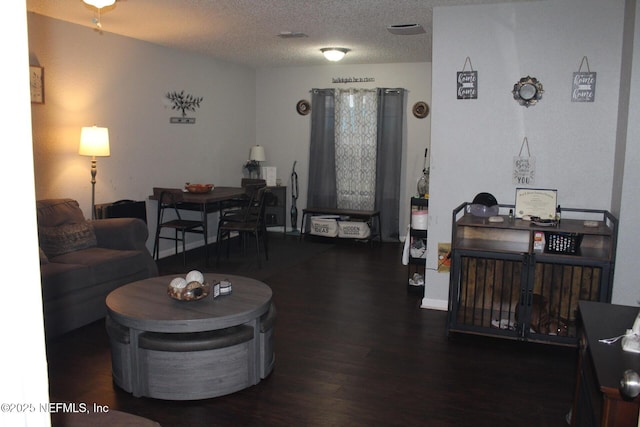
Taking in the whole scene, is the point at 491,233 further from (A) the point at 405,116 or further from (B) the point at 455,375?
(A) the point at 405,116

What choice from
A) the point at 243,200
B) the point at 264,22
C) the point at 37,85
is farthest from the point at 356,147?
the point at 37,85

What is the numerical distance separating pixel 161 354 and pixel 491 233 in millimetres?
2663

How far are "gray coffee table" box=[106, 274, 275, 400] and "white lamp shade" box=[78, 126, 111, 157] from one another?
7.32ft

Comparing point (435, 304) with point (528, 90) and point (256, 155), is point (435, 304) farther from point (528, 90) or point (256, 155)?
point (256, 155)

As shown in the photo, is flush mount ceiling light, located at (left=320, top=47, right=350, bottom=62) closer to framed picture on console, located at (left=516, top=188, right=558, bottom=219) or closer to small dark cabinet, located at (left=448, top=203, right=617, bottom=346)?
small dark cabinet, located at (left=448, top=203, right=617, bottom=346)

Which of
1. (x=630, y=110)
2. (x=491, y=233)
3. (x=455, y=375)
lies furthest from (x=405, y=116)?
(x=455, y=375)

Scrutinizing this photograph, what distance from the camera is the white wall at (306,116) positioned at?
716cm

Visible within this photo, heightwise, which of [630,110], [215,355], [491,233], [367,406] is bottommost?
[367,406]


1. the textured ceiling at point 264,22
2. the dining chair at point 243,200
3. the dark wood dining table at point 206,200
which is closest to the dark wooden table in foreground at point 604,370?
the textured ceiling at point 264,22

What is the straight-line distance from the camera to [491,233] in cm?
416

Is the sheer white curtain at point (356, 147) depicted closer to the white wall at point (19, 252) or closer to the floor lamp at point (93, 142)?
the floor lamp at point (93, 142)

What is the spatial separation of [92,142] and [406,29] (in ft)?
10.1

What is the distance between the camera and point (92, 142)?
15.5 ft

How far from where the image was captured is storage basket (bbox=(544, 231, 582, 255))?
11.6ft
